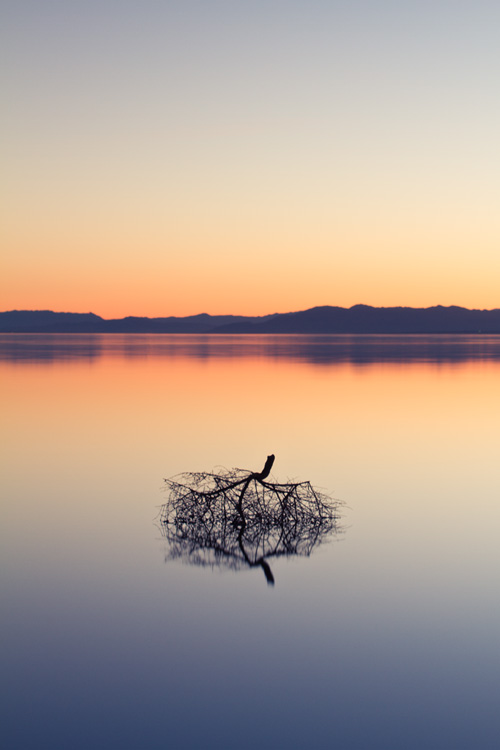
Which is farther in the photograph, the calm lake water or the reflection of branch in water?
the reflection of branch in water

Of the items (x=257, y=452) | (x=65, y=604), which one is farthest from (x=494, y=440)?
(x=65, y=604)

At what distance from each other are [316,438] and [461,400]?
1379 centimetres

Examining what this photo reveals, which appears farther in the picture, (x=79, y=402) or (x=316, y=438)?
(x=79, y=402)

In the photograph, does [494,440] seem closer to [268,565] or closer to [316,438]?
[316,438]

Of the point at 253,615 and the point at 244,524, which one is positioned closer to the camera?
the point at 253,615

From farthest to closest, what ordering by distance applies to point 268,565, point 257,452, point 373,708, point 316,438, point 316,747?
1. point 316,438
2. point 257,452
3. point 268,565
4. point 373,708
5. point 316,747

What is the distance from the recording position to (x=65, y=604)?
859cm

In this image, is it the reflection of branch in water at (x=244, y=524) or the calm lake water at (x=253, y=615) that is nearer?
the calm lake water at (x=253, y=615)

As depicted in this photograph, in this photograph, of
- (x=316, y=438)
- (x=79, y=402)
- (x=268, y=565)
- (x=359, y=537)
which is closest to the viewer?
(x=268, y=565)

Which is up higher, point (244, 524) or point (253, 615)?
point (244, 524)

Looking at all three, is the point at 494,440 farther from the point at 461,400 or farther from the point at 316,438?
the point at 461,400

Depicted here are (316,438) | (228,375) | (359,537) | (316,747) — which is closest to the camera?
(316,747)

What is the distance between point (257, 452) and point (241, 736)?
535 inches

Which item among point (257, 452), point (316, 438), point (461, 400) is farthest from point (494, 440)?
point (461, 400)
